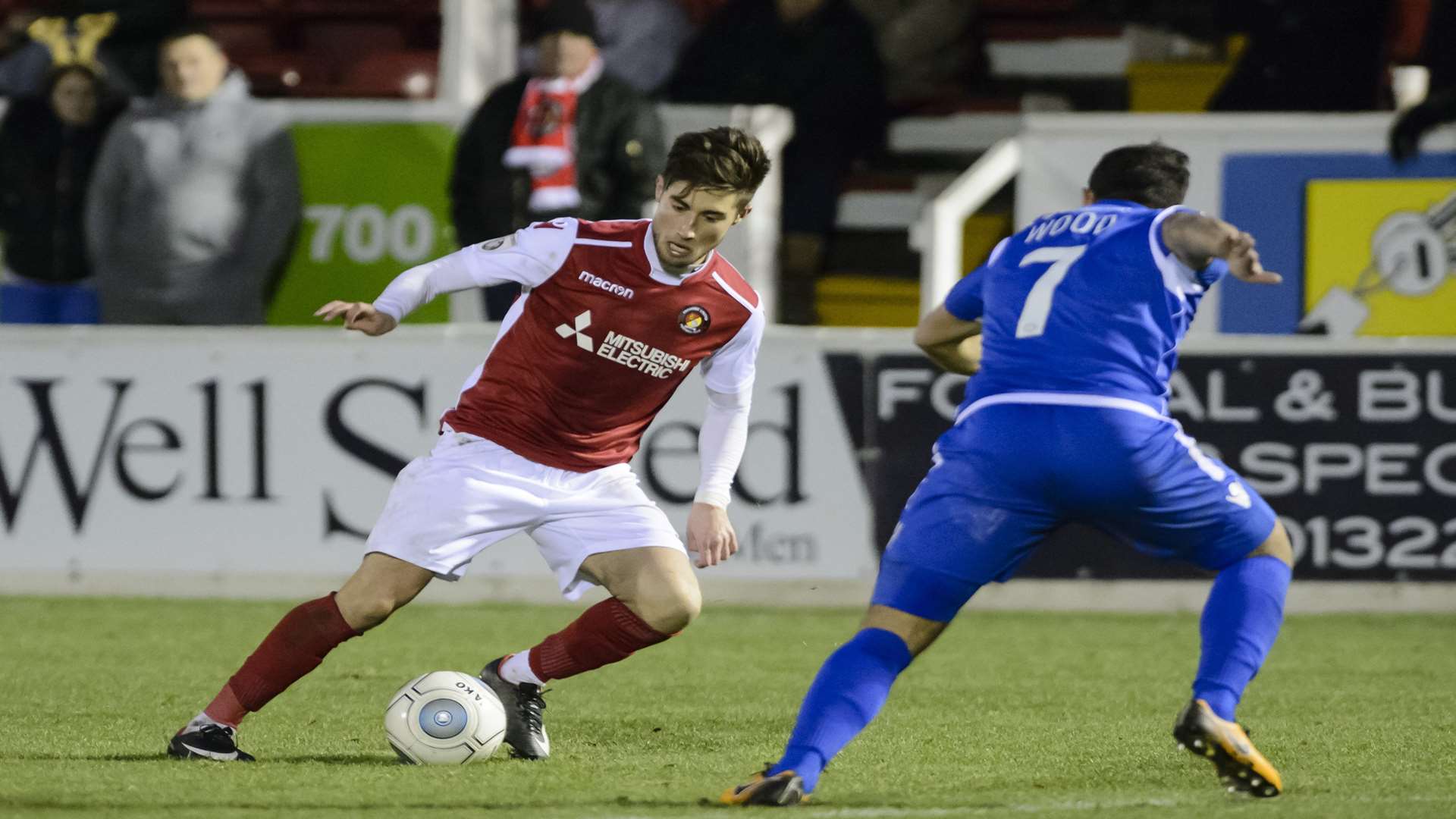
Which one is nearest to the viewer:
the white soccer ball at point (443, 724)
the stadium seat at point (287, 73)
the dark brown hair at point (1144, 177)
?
the dark brown hair at point (1144, 177)

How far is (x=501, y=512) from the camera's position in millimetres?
5508

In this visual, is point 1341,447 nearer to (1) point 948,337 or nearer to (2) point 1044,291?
(1) point 948,337

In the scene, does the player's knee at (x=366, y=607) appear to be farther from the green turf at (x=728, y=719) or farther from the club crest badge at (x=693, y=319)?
the club crest badge at (x=693, y=319)

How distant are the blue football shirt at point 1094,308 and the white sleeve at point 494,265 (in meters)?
1.22

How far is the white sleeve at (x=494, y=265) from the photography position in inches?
209

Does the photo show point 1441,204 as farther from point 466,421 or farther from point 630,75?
point 466,421

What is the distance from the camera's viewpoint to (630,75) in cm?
1159

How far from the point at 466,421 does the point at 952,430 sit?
136cm

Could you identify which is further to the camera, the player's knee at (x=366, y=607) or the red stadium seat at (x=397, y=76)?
the red stadium seat at (x=397, y=76)

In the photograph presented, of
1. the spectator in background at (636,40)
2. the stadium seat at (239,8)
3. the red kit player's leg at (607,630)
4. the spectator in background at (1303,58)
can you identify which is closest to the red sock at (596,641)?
the red kit player's leg at (607,630)

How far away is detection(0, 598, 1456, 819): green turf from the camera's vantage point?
4.88 m

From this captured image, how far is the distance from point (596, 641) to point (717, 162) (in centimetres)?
131

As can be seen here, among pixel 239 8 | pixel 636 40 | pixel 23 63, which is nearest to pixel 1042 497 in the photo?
pixel 636 40


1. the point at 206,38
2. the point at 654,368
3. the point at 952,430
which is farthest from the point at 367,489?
the point at 952,430
